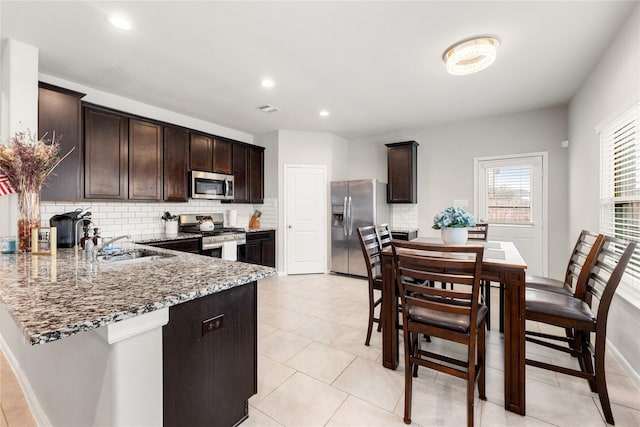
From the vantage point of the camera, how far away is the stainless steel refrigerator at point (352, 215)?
4.68 m

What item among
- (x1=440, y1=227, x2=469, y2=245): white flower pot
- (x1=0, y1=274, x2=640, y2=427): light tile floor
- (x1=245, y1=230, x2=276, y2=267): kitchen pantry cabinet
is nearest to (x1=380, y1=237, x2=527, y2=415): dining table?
(x1=0, y1=274, x2=640, y2=427): light tile floor

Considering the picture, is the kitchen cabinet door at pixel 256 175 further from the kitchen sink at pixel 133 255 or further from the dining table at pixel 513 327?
the dining table at pixel 513 327

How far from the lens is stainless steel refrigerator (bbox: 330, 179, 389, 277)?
15.3ft

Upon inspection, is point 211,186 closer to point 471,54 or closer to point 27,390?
point 27,390

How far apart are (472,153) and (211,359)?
182 inches

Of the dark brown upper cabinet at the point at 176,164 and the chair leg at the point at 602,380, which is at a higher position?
the dark brown upper cabinet at the point at 176,164

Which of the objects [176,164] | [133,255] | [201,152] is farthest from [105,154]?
[133,255]

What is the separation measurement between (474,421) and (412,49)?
282 centimetres

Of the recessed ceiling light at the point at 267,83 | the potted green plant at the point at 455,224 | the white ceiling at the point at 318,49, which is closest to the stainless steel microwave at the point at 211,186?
the white ceiling at the point at 318,49

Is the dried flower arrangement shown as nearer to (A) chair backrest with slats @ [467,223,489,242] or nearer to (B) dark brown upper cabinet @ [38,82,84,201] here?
(B) dark brown upper cabinet @ [38,82,84,201]

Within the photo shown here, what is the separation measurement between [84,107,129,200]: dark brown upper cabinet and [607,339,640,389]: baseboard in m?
4.87

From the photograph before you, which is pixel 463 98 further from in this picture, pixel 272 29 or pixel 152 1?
pixel 152 1

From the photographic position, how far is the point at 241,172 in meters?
4.79

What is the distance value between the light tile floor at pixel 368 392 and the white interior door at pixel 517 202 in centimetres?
200
